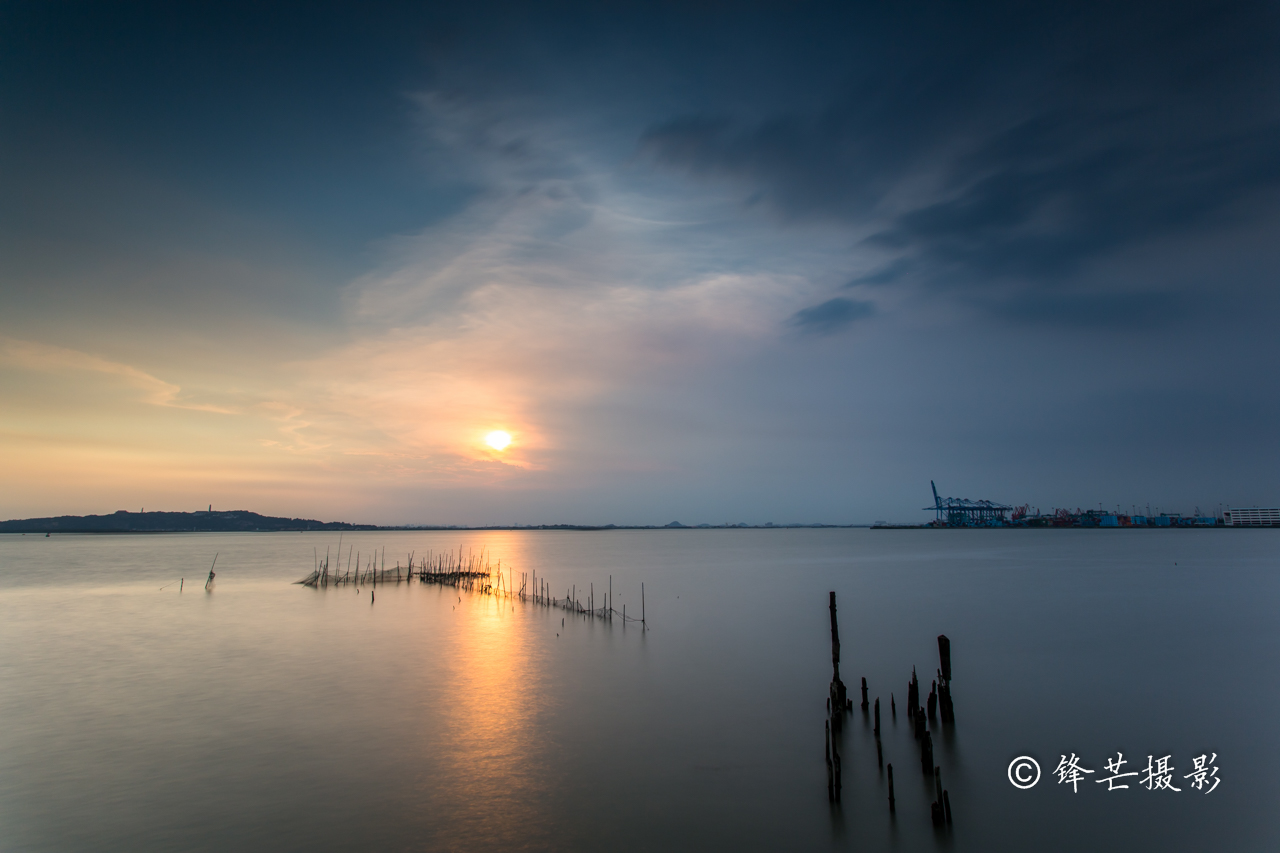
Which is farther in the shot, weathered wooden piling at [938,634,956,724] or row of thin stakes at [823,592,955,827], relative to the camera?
weathered wooden piling at [938,634,956,724]

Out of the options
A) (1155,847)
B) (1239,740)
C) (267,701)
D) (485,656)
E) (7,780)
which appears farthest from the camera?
(485,656)

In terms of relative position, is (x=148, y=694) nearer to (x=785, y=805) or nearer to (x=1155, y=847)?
(x=785, y=805)

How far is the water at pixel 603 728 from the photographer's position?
35.0 ft

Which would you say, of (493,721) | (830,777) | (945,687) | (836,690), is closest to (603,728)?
(493,721)

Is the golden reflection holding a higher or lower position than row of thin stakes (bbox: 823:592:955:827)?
lower

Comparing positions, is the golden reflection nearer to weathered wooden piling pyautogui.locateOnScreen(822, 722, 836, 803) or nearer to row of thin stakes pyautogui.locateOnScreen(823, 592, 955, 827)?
weathered wooden piling pyautogui.locateOnScreen(822, 722, 836, 803)

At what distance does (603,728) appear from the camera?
15859 mm

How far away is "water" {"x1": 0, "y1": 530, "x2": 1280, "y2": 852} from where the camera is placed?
10.7 meters

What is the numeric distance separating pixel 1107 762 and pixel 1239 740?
421 centimetres

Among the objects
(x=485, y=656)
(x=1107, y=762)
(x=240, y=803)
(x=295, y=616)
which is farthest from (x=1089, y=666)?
(x=295, y=616)

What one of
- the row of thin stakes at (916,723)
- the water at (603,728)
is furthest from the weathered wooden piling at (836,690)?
the water at (603,728)

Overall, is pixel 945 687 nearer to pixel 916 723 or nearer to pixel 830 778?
pixel 916 723

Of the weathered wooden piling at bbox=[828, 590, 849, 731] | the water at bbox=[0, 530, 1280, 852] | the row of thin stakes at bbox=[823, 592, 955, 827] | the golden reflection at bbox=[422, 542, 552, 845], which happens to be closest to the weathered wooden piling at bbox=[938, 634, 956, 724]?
the row of thin stakes at bbox=[823, 592, 955, 827]

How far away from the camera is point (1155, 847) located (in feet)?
32.9
